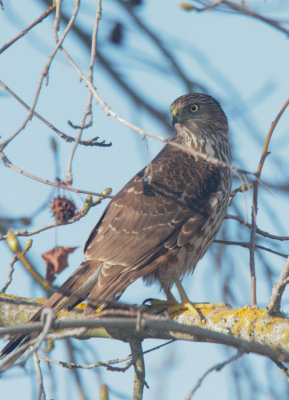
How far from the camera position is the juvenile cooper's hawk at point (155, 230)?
176 inches

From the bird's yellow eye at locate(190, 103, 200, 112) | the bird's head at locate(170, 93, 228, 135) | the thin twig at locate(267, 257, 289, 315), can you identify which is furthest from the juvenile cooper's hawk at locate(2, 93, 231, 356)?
the thin twig at locate(267, 257, 289, 315)

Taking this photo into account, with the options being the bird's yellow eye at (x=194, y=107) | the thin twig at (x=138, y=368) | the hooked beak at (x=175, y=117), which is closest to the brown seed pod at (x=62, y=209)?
the thin twig at (x=138, y=368)

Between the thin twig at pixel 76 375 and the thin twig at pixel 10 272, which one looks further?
the thin twig at pixel 76 375

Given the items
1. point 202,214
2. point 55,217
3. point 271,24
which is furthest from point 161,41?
point 271,24

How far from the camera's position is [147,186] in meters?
5.05

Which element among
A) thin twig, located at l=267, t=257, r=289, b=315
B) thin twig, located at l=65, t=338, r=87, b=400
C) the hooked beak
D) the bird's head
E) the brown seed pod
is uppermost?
the bird's head

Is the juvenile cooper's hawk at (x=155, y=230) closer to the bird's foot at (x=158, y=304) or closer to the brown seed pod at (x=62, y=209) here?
the bird's foot at (x=158, y=304)

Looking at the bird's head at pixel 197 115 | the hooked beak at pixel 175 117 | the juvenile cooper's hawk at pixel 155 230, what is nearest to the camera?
the juvenile cooper's hawk at pixel 155 230

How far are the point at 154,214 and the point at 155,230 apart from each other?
0.16m

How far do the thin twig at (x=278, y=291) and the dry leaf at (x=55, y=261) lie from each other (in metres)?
1.16

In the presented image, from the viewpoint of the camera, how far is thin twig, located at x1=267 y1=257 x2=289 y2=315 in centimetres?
299

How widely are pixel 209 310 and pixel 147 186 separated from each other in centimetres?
134

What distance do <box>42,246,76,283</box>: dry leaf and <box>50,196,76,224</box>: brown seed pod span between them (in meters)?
0.17

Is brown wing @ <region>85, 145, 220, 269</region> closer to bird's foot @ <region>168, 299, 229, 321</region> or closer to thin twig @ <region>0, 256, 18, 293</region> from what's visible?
bird's foot @ <region>168, 299, 229, 321</region>
